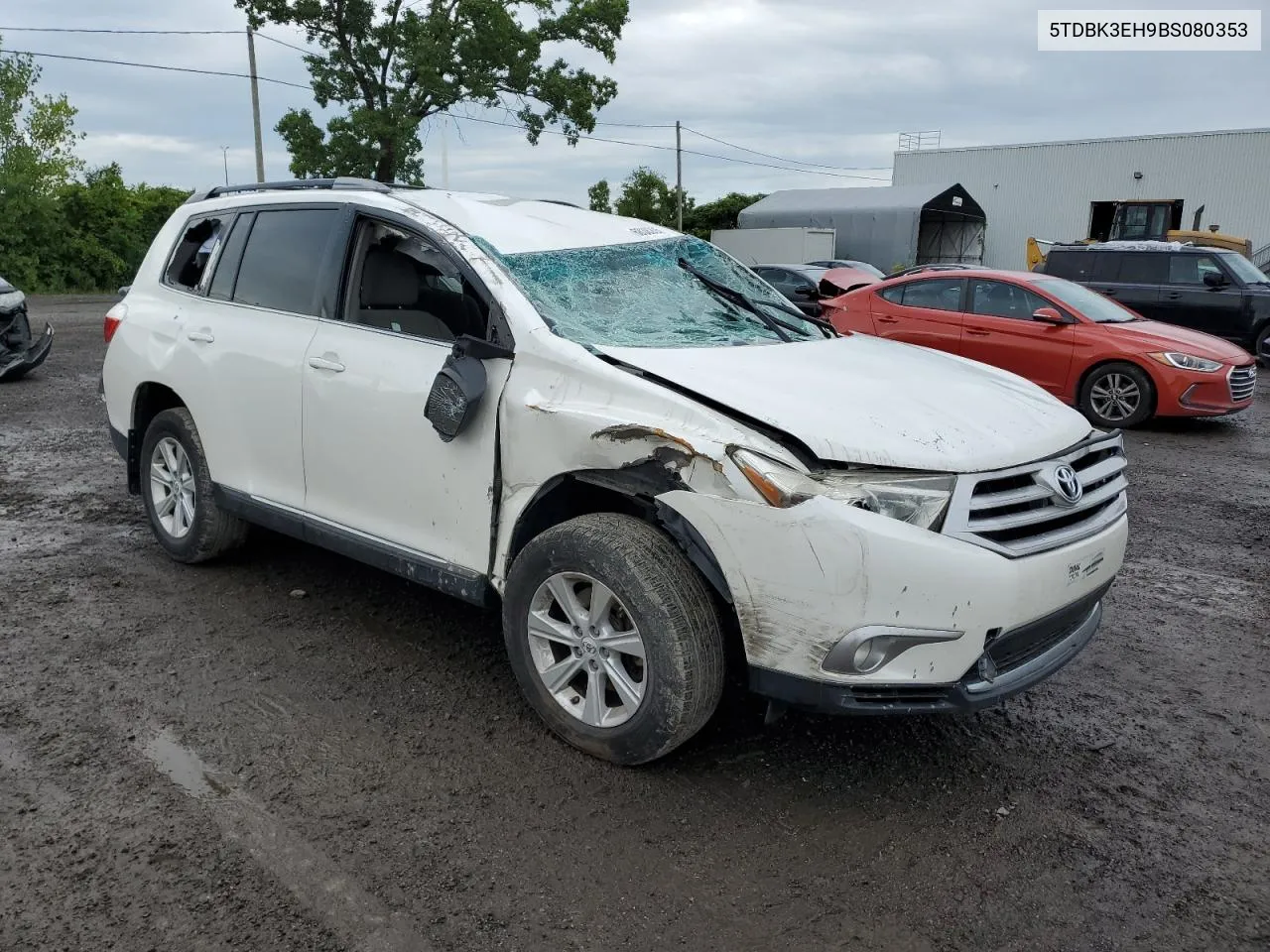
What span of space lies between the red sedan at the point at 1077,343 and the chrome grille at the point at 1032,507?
6.72 meters

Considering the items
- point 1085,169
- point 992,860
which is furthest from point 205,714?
point 1085,169

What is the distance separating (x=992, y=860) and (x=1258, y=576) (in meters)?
3.55

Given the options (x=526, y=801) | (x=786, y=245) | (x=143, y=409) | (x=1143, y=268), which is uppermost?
(x=786, y=245)

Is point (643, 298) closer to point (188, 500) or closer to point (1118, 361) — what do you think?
point (188, 500)

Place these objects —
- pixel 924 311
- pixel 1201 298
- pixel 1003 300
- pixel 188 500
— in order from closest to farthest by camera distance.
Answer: pixel 188 500, pixel 1003 300, pixel 924 311, pixel 1201 298

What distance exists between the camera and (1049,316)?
32.9ft

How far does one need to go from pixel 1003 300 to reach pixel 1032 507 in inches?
316

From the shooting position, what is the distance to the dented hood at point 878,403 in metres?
3.00

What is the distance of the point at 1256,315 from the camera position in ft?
46.5

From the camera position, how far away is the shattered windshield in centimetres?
372

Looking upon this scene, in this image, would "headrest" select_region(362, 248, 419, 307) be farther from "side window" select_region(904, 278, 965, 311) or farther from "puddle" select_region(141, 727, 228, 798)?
"side window" select_region(904, 278, 965, 311)

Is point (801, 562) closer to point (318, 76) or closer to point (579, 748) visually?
point (579, 748)

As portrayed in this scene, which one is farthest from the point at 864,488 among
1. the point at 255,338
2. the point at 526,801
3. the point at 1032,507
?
the point at 255,338

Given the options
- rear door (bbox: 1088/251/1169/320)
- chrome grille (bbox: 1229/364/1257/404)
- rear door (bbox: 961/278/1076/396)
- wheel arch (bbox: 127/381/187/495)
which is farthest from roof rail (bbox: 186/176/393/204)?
rear door (bbox: 1088/251/1169/320)
